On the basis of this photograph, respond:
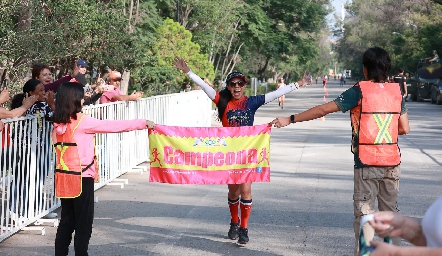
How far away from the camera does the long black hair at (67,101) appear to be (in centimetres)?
665

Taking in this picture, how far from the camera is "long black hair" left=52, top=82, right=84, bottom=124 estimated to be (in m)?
6.65

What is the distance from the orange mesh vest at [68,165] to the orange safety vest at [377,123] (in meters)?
2.35

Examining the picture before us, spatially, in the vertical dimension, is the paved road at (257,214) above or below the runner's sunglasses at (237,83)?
below

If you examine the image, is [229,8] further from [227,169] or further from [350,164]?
[227,169]

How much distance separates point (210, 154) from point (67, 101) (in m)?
2.13

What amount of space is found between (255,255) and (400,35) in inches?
2854

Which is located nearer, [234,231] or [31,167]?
[234,231]

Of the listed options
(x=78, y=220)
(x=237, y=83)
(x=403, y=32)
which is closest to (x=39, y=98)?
(x=237, y=83)

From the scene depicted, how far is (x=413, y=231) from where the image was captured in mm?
3021

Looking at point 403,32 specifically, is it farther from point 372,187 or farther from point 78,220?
point 78,220

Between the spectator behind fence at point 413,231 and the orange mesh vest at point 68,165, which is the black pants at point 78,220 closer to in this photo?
the orange mesh vest at point 68,165

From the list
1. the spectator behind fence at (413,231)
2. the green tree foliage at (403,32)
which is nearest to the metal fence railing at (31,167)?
the spectator behind fence at (413,231)

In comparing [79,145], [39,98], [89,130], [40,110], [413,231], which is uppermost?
[39,98]

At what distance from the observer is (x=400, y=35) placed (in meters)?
77.6
